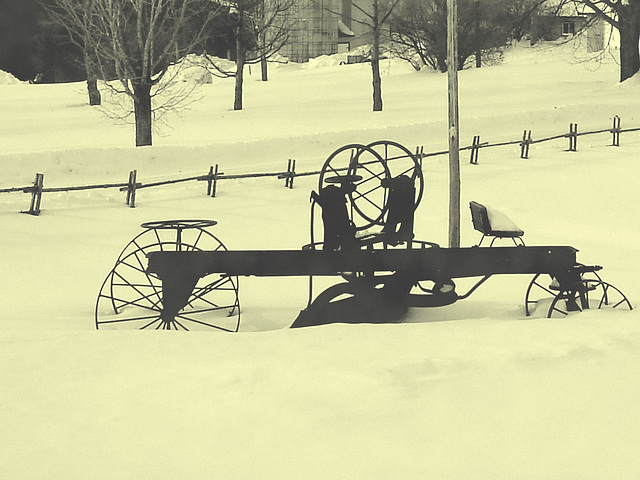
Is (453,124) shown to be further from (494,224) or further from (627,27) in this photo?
(627,27)

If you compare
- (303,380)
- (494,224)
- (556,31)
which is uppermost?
(556,31)

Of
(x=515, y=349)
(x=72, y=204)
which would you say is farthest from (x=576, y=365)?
(x=72, y=204)

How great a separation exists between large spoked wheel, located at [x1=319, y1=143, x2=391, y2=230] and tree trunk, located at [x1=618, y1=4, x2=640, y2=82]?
13373 millimetres

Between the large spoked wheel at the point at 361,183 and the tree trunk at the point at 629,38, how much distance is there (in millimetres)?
13373

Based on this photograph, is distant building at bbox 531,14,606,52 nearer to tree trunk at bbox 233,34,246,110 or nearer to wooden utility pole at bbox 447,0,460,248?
tree trunk at bbox 233,34,246,110

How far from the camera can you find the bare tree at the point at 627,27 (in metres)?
29.6

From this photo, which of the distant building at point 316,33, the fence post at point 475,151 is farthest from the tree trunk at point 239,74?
the distant building at point 316,33

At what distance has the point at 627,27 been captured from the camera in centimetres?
2995

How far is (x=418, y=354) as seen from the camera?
260 inches

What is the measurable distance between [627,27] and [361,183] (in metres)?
22.9

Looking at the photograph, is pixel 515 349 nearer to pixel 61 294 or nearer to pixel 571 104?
pixel 61 294

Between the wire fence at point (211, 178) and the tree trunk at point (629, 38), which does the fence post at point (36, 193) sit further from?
the tree trunk at point (629, 38)

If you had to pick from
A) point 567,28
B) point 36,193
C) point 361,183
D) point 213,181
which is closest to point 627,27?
point 213,181

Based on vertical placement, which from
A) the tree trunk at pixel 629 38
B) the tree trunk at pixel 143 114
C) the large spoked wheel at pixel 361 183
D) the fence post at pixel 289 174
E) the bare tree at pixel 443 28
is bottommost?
the large spoked wheel at pixel 361 183
